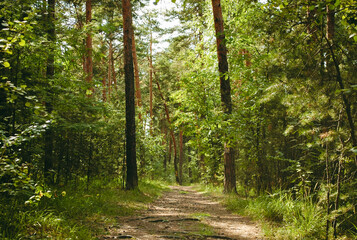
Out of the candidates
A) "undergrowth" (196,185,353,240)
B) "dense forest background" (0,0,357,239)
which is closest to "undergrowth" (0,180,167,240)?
"dense forest background" (0,0,357,239)

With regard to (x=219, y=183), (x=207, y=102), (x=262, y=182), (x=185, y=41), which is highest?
(x=185, y=41)

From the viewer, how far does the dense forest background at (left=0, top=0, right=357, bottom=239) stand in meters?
3.66

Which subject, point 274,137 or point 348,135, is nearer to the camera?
point 348,135

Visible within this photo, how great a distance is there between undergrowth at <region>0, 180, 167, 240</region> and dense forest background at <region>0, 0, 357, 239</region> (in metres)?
0.06

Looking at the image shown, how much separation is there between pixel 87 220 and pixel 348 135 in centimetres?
527

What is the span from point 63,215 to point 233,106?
7052 mm

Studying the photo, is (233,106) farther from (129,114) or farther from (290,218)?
(290,218)

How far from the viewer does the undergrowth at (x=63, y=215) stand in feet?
11.8

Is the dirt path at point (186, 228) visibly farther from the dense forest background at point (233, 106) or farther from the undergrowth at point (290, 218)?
the dense forest background at point (233, 106)

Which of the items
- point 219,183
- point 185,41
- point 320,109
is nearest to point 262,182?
point 320,109

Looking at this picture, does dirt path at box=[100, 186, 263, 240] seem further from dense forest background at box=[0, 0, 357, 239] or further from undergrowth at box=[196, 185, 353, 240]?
dense forest background at box=[0, 0, 357, 239]

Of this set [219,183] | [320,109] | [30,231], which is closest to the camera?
[30,231]

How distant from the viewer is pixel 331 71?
4176mm

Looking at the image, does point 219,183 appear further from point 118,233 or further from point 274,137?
point 118,233
